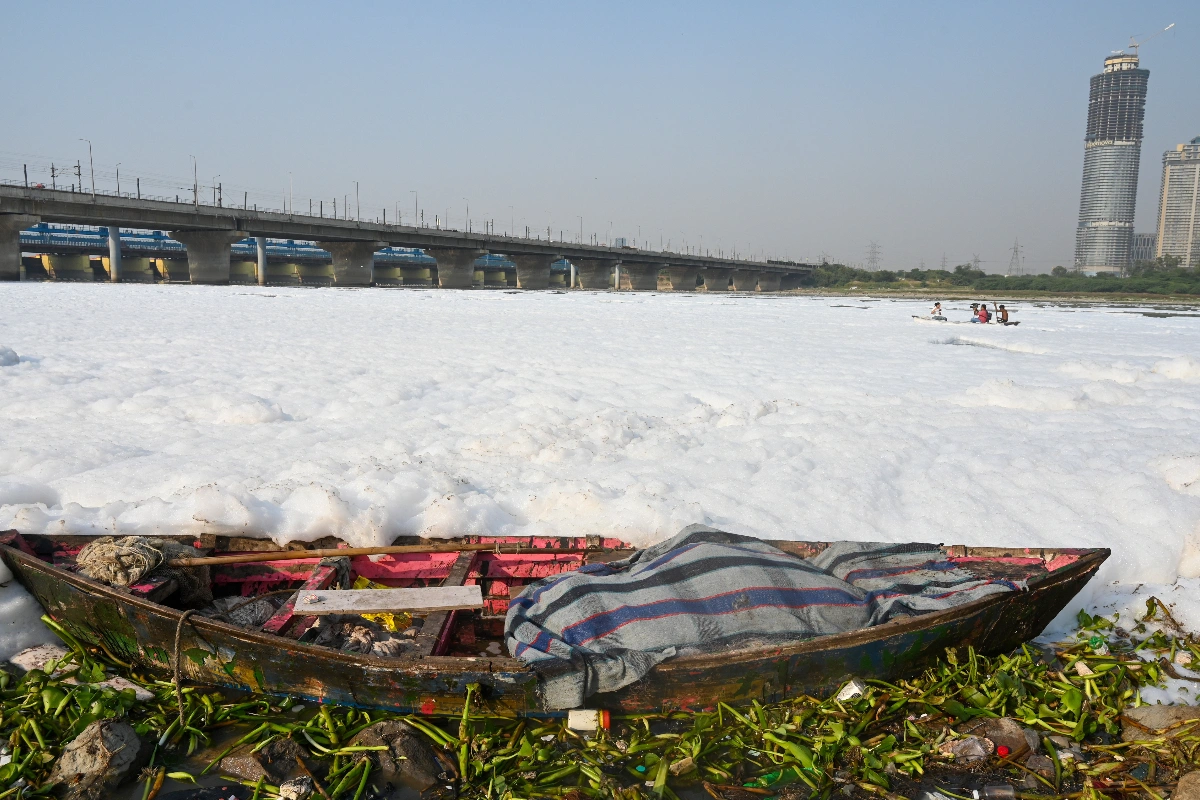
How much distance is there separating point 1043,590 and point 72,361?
594 inches

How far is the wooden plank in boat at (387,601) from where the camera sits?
167 inches

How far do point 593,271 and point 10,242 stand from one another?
55720 mm

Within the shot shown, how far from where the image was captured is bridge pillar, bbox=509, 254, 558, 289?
258 feet

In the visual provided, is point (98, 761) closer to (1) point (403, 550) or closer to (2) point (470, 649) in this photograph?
(2) point (470, 649)

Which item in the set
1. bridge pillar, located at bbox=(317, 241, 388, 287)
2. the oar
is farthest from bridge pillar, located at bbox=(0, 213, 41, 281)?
the oar

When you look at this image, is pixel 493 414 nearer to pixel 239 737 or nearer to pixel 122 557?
pixel 122 557

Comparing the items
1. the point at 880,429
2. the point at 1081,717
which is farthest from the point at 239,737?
the point at 880,429

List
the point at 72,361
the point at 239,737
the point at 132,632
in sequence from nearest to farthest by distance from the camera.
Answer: the point at 239,737, the point at 132,632, the point at 72,361

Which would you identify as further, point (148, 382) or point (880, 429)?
point (148, 382)

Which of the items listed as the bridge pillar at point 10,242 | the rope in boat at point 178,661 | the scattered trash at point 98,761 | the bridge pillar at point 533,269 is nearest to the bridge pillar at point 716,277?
the bridge pillar at point 533,269

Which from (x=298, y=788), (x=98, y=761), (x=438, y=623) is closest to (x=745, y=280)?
(x=438, y=623)

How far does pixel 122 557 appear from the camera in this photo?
15.4 feet

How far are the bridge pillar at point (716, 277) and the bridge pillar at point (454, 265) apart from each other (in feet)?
130

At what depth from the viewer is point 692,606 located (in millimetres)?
4117
